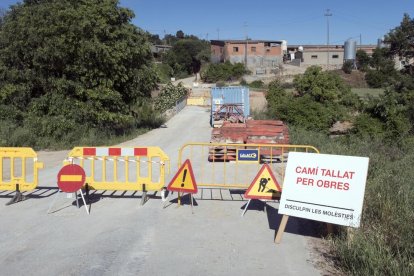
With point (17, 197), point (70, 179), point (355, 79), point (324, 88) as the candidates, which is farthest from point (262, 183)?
point (355, 79)

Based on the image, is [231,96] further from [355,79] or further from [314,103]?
[355,79]

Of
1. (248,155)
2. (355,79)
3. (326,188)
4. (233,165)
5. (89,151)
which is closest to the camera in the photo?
(326,188)

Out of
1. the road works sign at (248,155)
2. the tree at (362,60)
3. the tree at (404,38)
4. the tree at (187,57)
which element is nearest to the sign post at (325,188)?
the road works sign at (248,155)

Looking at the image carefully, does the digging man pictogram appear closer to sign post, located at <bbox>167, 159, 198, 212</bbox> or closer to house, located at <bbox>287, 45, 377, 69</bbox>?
sign post, located at <bbox>167, 159, 198, 212</bbox>

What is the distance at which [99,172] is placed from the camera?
13.6m

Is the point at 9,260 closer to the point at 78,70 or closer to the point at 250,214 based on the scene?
the point at 250,214

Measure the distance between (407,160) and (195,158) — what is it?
7.39 meters

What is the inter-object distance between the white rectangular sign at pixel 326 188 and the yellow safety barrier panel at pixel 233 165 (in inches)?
105

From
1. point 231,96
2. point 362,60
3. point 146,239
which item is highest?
point 362,60

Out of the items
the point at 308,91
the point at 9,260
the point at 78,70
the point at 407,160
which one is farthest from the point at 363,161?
the point at 308,91

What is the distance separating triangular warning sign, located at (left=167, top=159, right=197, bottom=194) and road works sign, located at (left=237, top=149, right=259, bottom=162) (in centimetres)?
237

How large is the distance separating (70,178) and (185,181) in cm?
235

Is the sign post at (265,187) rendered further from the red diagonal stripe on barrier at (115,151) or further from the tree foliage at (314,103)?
the tree foliage at (314,103)

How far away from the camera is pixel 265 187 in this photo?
9008 millimetres
